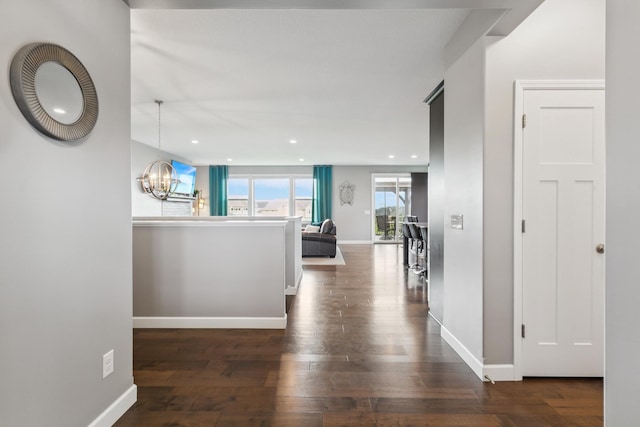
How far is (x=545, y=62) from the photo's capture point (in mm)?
2023

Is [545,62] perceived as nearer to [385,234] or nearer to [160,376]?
[160,376]

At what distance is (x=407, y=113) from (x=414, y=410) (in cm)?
401

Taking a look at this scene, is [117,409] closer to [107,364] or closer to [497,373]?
[107,364]

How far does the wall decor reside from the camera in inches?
398

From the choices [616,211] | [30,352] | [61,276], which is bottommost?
[30,352]

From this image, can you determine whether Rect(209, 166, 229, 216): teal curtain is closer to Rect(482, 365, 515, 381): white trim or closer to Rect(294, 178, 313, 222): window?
Rect(294, 178, 313, 222): window

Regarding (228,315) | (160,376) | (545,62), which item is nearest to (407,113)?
(545,62)

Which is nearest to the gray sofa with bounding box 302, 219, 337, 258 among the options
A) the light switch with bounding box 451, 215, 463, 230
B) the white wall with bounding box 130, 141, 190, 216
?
the white wall with bounding box 130, 141, 190, 216

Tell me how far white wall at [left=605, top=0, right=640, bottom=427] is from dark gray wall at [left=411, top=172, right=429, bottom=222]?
8.54 m

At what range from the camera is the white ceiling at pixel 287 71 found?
2344mm

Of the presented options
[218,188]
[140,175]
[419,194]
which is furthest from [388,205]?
[140,175]

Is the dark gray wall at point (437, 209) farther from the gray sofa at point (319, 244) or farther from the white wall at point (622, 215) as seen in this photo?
the gray sofa at point (319, 244)

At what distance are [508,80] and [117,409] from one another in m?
3.10

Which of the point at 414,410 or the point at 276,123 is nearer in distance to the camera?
the point at 414,410
